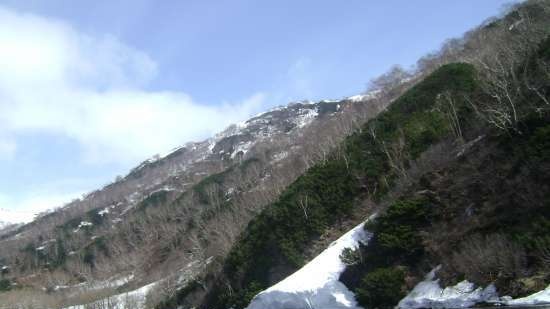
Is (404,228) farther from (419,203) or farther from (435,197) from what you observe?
(435,197)

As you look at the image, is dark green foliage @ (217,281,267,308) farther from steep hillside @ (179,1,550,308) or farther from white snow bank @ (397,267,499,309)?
white snow bank @ (397,267,499,309)

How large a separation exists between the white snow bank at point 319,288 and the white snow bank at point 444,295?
5.08 meters

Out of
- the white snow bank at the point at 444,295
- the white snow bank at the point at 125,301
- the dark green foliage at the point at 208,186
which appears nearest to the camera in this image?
the white snow bank at the point at 444,295

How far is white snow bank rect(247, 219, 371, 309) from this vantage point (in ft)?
110

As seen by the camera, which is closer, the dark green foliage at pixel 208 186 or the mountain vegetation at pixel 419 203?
the mountain vegetation at pixel 419 203

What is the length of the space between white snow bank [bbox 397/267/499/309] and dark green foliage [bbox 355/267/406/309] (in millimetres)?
767

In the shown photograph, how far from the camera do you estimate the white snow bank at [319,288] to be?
3356cm

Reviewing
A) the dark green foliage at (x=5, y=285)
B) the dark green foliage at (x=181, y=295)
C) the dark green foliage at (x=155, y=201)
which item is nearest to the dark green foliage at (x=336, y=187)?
the dark green foliage at (x=181, y=295)

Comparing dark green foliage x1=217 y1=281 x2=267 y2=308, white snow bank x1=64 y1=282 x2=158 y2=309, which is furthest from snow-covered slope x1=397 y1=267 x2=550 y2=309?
white snow bank x1=64 y1=282 x2=158 y2=309

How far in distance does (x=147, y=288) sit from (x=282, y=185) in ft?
99.5

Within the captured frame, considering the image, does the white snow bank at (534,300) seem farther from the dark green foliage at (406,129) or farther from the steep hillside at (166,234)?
the steep hillside at (166,234)

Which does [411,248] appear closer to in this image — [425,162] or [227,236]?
[425,162]

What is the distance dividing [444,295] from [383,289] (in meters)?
5.05

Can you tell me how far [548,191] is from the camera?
2461cm
